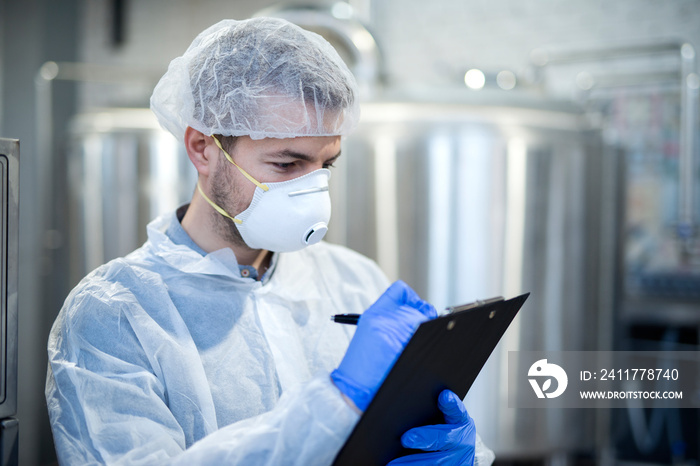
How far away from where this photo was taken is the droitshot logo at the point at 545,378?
5.85ft

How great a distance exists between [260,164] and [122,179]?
133 cm

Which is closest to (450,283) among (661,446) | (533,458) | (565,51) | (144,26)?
(533,458)

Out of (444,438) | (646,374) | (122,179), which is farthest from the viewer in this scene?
(646,374)

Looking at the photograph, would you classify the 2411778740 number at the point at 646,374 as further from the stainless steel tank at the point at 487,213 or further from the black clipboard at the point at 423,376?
the black clipboard at the point at 423,376

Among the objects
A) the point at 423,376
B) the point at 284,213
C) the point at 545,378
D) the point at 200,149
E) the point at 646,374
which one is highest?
the point at 200,149

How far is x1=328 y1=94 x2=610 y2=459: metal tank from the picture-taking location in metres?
1.84

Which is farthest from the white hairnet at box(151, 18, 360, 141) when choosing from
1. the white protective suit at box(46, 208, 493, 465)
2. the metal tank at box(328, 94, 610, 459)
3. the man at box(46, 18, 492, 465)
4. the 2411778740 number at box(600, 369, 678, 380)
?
the 2411778740 number at box(600, 369, 678, 380)

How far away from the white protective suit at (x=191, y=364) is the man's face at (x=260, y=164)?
9 centimetres

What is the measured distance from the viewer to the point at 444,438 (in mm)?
824

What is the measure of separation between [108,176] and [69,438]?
4.86ft

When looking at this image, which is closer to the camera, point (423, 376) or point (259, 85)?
point (423, 376)

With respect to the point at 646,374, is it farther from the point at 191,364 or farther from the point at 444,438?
the point at 191,364

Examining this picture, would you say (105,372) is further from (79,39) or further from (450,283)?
(79,39)

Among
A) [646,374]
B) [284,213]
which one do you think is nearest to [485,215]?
[284,213]
